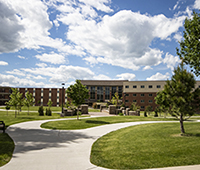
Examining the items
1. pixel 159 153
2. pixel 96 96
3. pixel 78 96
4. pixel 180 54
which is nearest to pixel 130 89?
pixel 96 96

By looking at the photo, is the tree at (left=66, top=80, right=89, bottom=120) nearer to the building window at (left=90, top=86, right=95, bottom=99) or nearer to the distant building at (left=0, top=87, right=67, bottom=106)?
the building window at (left=90, top=86, right=95, bottom=99)

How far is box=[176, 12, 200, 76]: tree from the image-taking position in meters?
11.7

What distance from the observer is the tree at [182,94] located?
10.6 m

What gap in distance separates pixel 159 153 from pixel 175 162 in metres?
1.02

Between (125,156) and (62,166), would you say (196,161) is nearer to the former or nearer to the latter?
(125,156)

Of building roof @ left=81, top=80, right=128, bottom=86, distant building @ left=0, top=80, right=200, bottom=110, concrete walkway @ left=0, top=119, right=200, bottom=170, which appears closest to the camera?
concrete walkway @ left=0, top=119, right=200, bottom=170

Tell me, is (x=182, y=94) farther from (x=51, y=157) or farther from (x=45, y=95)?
(x=45, y=95)

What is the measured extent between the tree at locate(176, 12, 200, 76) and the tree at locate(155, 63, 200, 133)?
2.09m

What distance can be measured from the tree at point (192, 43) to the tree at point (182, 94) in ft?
6.87

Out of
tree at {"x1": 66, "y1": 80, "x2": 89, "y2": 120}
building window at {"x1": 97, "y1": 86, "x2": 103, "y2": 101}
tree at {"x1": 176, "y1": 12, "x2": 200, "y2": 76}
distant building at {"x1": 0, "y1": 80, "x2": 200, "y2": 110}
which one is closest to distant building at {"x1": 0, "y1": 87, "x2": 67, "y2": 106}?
distant building at {"x1": 0, "y1": 80, "x2": 200, "y2": 110}

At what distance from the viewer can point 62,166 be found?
576 centimetres

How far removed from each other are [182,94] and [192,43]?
4.41 meters

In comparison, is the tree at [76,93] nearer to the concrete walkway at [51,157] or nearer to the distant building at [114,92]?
the concrete walkway at [51,157]

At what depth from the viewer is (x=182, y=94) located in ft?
35.6
